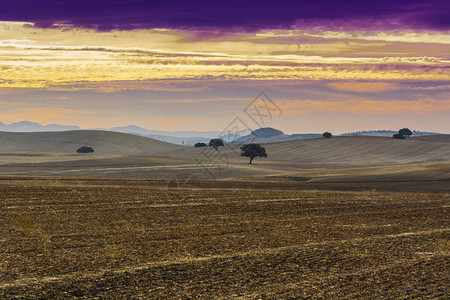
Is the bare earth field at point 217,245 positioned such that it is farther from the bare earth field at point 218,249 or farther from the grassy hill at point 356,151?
the grassy hill at point 356,151

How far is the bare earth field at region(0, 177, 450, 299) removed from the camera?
13602mm

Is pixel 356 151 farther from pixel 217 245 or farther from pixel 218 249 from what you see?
pixel 218 249

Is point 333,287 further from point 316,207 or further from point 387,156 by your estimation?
point 387,156

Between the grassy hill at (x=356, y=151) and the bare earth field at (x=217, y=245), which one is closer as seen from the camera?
the bare earth field at (x=217, y=245)

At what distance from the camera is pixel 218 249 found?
18.5 m

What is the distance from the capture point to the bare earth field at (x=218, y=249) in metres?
13.6

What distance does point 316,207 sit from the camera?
3164cm

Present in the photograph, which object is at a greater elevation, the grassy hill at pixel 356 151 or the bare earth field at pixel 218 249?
the grassy hill at pixel 356 151

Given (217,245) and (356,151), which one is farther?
(356,151)

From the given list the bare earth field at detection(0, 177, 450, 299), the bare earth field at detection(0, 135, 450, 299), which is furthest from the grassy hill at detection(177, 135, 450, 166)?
the bare earth field at detection(0, 177, 450, 299)

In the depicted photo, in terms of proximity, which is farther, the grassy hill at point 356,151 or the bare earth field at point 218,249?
the grassy hill at point 356,151

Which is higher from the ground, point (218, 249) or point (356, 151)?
point (356, 151)

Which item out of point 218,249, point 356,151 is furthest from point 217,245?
point 356,151

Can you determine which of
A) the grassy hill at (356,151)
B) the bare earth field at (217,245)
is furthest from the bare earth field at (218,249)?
the grassy hill at (356,151)
